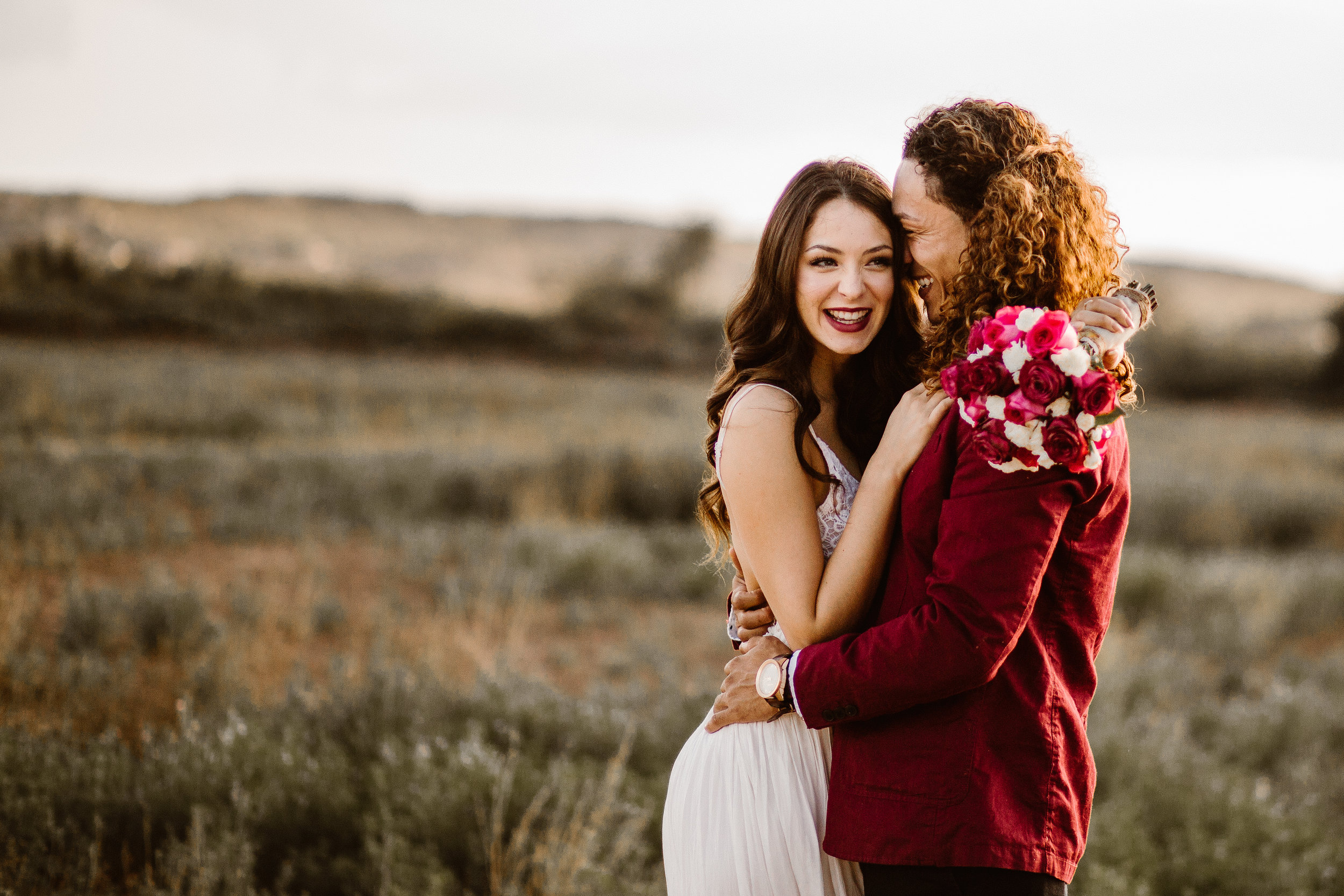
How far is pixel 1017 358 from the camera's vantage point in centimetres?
159

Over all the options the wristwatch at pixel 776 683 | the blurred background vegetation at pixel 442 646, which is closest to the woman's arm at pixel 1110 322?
the wristwatch at pixel 776 683

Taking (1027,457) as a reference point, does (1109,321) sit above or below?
above

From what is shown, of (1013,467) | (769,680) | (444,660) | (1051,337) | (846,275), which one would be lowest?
(444,660)

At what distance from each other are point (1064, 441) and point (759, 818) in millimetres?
1107

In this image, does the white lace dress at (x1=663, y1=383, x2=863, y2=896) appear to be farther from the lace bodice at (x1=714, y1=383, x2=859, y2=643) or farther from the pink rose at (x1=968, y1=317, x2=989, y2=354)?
the pink rose at (x1=968, y1=317, x2=989, y2=354)

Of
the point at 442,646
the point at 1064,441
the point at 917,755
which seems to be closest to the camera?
the point at 1064,441

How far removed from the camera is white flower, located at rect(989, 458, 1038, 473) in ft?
5.12

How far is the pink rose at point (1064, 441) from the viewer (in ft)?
4.96

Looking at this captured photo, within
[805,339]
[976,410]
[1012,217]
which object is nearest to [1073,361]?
[976,410]

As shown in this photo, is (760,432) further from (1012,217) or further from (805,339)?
(1012,217)

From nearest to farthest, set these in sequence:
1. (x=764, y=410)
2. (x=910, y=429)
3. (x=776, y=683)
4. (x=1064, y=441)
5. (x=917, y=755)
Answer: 1. (x=1064, y=441)
2. (x=917, y=755)
3. (x=910, y=429)
4. (x=776, y=683)
5. (x=764, y=410)

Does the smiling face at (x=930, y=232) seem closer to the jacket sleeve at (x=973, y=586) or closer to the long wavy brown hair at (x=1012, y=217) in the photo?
the long wavy brown hair at (x=1012, y=217)

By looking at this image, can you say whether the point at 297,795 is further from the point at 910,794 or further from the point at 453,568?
the point at 453,568

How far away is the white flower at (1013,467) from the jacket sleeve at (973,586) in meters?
0.02
